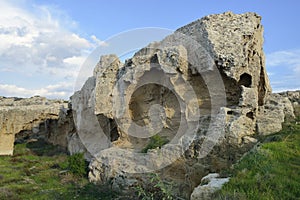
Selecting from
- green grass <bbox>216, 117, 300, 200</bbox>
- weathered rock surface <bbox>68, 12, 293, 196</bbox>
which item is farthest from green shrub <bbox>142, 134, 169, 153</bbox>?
green grass <bbox>216, 117, 300, 200</bbox>

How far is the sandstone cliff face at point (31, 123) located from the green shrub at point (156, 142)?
8.69 m

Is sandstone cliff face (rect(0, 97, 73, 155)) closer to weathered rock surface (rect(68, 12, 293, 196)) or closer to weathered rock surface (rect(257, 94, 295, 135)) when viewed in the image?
weathered rock surface (rect(68, 12, 293, 196))

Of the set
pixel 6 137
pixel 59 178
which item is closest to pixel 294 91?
pixel 59 178

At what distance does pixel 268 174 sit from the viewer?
5570mm

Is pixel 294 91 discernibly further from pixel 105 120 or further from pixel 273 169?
pixel 273 169

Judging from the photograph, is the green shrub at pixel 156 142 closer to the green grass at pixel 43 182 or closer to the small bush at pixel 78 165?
the green grass at pixel 43 182

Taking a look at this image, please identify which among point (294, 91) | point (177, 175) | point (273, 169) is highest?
point (294, 91)

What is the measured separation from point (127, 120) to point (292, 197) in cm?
851

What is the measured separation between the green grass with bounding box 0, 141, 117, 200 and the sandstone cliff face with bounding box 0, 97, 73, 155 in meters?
1.63

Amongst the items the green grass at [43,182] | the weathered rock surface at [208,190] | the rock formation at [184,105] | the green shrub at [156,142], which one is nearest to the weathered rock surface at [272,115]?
the rock formation at [184,105]

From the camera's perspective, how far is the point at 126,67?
41.9 ft

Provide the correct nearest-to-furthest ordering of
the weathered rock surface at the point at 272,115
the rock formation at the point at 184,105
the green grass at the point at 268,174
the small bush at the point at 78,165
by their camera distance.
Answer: the green grass at the point at 268,174, the rock formation at the point at 184,105, the weathered rock surface at the point at 272,115, the small bush at the point at 78,165

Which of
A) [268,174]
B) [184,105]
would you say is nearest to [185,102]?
[184,105]

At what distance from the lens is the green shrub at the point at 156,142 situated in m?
10.6
